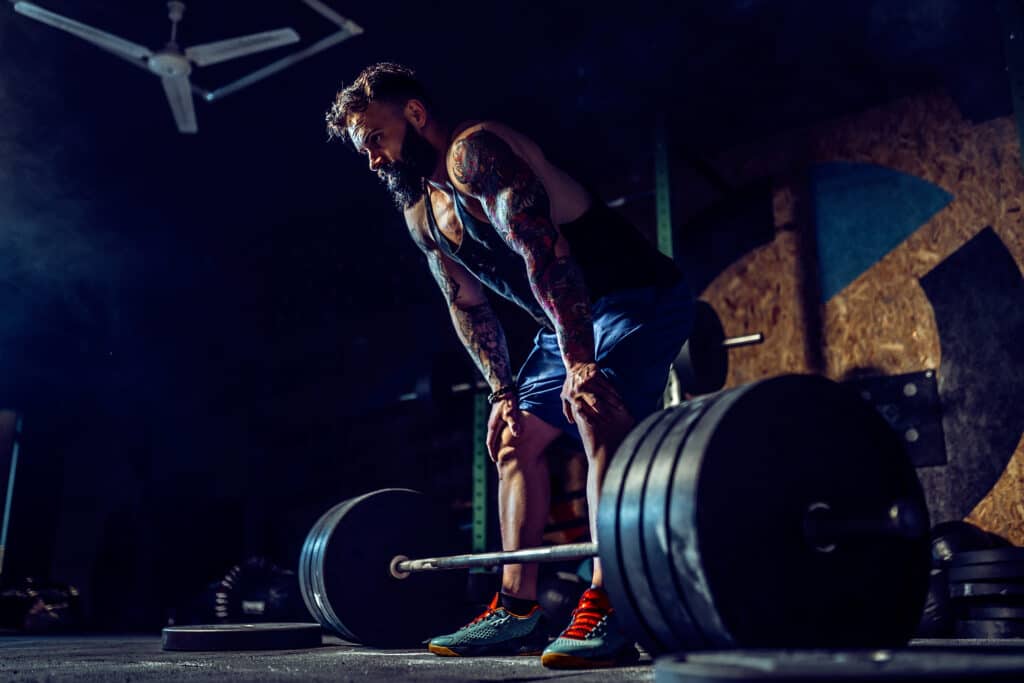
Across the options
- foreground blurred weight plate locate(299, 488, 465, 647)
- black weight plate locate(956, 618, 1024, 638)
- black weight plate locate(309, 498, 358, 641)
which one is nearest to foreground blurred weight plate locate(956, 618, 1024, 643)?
black weight plate locate(956, 618, 1024, 638)

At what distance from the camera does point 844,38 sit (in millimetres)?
3674

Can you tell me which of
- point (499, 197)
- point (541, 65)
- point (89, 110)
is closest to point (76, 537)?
point (89, 110)

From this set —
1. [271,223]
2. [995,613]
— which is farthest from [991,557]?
[271,223]

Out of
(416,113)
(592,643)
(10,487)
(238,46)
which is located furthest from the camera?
(10,487)

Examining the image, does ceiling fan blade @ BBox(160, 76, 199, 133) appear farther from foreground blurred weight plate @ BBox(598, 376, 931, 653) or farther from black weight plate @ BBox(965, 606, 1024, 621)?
black weight plate @ BBox(965, 606, 1024, 621)

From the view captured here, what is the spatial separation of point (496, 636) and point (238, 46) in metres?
2.73

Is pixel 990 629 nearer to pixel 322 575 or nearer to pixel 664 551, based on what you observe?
pixel 664 551

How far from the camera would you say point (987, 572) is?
7.70 ft

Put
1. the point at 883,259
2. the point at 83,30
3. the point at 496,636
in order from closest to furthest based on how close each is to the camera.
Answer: the point at 496,636
the point at 83,30
the point at 883,259

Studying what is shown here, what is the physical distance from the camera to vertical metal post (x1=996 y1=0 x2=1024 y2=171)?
→ 8.66 feet

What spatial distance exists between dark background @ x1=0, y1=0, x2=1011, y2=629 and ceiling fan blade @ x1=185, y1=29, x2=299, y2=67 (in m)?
0.30

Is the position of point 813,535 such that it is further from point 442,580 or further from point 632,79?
point 632,79

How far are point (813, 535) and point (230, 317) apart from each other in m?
5.81

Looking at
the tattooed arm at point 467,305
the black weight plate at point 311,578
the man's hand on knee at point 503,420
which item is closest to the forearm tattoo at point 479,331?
the tattooed arm at point 467,305
